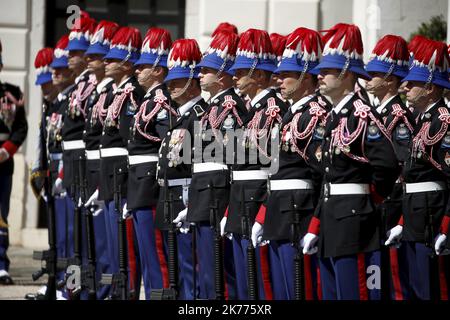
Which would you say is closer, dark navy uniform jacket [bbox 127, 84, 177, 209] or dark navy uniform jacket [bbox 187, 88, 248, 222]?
dark navy uniform jacket [bbox 187, 88, 248, 222]

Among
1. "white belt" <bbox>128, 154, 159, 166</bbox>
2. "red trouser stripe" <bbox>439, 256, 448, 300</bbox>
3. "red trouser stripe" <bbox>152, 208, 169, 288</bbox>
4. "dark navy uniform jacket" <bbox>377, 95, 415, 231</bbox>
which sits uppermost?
"dark navy uniform jacket" <bbox>377, 95, 415, 231</bbox>

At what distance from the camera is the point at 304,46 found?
9.50 meters

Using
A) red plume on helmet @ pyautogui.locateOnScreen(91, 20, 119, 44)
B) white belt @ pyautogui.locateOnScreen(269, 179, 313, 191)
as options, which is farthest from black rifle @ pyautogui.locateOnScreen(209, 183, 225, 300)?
red plume on helmet @ pyautogui.locateOnScreen(91, 20, 119, 44)

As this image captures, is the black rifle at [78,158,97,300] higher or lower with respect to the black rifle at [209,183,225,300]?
lower

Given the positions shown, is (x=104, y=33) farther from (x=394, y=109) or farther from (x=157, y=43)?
(x=394, y=109)

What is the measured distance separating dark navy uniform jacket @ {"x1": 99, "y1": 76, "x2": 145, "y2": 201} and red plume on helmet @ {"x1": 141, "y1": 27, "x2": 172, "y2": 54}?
0.41 metres

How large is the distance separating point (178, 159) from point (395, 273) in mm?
1714

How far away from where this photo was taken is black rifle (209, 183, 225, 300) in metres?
9.64

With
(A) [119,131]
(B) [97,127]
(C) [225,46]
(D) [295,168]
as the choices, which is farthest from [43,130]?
(D) [295,168]

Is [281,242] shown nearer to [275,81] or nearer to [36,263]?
[275,81]

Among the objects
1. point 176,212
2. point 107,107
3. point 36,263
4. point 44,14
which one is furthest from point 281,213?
point 44,14

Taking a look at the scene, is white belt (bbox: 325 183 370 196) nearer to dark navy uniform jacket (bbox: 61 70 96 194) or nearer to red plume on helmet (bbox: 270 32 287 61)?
red plume on helmet (bbox: 270 32 287 61)

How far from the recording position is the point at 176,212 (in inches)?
419

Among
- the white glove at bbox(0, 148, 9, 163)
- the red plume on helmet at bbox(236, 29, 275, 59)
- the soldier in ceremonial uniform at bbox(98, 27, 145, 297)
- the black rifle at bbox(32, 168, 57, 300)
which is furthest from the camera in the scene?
the white glove at bbox(0, 148, 9, 163)
